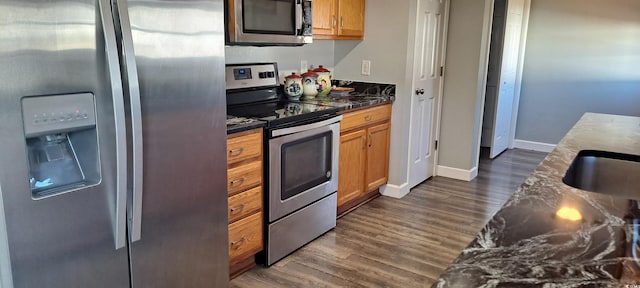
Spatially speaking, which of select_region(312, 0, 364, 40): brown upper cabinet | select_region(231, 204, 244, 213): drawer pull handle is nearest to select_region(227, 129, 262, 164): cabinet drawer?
select_region(231, 204, 244, 213): drawer pull handle

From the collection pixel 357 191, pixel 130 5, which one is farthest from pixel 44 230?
pixel 357 191

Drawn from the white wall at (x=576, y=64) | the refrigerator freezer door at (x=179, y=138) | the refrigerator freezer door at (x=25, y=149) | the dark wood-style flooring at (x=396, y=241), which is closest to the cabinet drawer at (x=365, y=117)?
the dark wood-style flooring at (x=396, y=241)

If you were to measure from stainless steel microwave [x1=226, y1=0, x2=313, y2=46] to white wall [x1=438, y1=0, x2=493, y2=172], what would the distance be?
177 cm

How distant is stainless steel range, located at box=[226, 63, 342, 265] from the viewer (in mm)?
2725

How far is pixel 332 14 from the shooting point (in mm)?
3570

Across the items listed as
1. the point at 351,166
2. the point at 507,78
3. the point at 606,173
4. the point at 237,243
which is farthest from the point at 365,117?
the point at 507,78

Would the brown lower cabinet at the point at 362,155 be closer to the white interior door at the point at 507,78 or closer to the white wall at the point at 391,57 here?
the white wall at the point at 391,57

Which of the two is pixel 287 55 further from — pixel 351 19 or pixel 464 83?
pixel 464 83

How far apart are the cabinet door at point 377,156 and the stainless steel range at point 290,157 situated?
555 millimetres

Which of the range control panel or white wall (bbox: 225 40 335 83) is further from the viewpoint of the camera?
white wall (bbox: 225 40 335 83)

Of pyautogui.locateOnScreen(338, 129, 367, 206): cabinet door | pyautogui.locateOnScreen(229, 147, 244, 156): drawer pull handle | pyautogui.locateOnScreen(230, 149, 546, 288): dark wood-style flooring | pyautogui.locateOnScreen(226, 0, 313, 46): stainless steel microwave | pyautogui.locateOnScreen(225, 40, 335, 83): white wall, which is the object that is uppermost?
pyautogui.locateOnScreen(226, 0, 313, 46): stainless steel microwave

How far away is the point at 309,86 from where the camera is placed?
11.7ft

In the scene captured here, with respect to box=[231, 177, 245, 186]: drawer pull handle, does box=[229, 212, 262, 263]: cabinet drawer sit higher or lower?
lower

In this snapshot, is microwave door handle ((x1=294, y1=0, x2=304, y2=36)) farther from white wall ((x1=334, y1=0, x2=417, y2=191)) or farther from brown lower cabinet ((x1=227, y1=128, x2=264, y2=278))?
white wall ((x1=334, y1=0, x2=417, y2=191))
